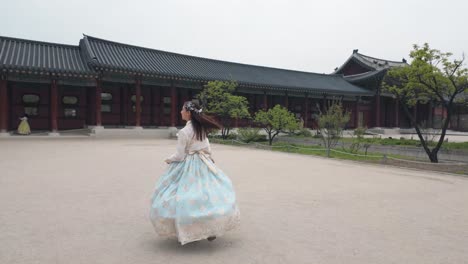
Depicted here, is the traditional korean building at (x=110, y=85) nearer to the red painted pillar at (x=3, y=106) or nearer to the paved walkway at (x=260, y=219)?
the red painted pillar at (x=3, y=106)

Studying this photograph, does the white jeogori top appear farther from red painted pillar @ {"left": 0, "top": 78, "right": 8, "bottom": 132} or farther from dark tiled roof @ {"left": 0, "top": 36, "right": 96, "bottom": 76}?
red painted pillar @ {"left": 0, "top": 78, "right": 8, "bottom": 132}

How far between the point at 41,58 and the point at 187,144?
1994cm

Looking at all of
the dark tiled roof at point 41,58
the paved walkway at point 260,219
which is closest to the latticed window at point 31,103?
the dark tiled roof at point 41,58

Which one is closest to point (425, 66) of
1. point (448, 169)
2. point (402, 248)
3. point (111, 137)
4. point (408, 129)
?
point (448, 169)

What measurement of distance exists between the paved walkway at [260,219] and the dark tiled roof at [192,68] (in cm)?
1367

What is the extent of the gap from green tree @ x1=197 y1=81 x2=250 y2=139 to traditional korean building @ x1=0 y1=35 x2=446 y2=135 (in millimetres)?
2032

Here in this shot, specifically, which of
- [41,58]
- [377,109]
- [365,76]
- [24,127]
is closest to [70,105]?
[24,127]

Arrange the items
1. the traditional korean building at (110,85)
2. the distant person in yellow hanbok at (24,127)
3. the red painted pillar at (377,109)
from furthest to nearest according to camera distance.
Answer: the red painted pillar at (377,109) < the distant person in yellow hanbok at (24,127) < the traditional korean building at (110,85)

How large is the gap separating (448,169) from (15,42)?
23.4m

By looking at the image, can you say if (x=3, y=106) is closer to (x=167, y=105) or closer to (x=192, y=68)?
(x=167, y=105)

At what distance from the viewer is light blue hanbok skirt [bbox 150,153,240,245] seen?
134 inches

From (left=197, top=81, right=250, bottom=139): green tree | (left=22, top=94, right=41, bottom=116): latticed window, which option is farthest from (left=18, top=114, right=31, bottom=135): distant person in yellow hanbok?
(left=197, top=81, right=250, bottom=139): green tree

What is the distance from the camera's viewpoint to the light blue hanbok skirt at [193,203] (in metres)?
3.39

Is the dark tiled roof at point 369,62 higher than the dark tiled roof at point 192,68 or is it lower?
higher
